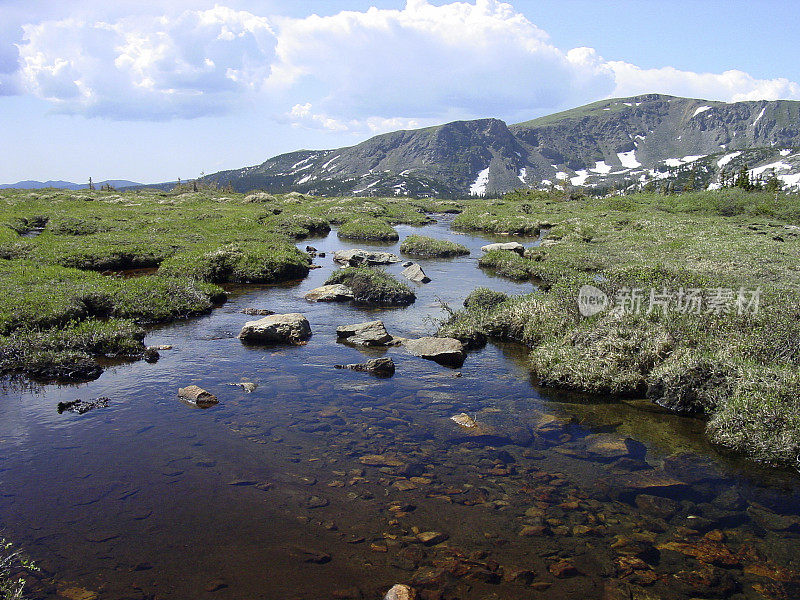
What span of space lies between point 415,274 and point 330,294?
721 cm

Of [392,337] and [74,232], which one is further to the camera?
[74,232]

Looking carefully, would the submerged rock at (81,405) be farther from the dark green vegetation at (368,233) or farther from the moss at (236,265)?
the dark green vegetation at (368,233)

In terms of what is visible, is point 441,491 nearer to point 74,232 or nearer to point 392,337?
point 392,337

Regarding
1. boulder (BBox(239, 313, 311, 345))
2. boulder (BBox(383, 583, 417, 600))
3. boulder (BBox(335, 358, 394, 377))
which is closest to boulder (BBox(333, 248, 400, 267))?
boulder (BBox(239, 313, 311, 345))

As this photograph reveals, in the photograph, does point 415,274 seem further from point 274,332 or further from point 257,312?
point 274,332

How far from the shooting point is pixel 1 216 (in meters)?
44.7

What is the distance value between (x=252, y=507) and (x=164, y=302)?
14332 mm

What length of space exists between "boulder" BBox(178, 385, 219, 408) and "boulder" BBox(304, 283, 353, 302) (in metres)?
11.7

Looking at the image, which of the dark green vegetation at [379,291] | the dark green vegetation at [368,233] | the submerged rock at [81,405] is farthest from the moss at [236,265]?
the dark green vegetation at [368,233]

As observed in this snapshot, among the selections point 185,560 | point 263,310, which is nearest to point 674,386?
point 185,560

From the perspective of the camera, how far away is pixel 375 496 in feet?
28.8

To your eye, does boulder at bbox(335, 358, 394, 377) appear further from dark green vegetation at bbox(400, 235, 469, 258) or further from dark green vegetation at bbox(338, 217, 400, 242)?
dark green vegetation at bbox(338, 217, 400, 242)

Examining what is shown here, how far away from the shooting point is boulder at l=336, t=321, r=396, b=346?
688 inches

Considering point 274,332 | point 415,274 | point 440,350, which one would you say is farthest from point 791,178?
point 274,332
